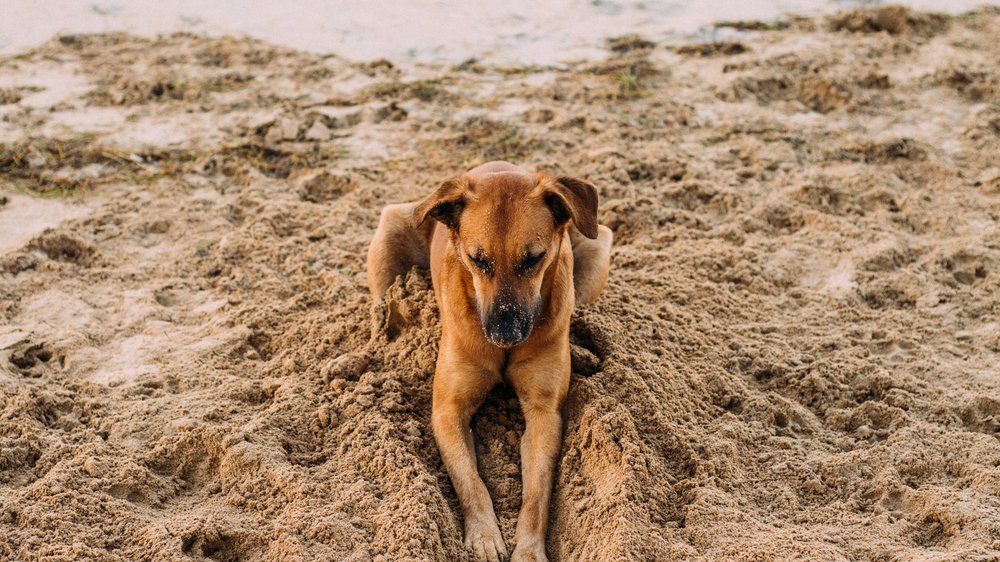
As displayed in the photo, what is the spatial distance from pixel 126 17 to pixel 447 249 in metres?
6.42

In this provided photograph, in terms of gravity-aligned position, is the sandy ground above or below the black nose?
below

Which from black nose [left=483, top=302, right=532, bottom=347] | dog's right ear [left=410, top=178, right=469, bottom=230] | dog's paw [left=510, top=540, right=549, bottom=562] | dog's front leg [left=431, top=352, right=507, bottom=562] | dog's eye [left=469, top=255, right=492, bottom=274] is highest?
dog's right ear [left=410, top=178, right=469, bottom=230]

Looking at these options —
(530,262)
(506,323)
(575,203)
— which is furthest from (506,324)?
(575,203)

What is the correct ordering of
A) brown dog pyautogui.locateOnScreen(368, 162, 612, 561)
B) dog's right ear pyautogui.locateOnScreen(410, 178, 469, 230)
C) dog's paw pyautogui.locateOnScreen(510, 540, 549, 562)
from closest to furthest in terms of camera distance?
dog's paw pyautogui.locateOnScreen(510, 540, 549, 562), brown dog pyautogui.locateOnScreen(368, 162, 612, 561), dog's right ear pyautogui.locateOnScreen(410, 178, 469, 230)

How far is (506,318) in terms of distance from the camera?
12.6 ft

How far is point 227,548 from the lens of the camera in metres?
3.66

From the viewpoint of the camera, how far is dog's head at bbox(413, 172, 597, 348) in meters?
3.86

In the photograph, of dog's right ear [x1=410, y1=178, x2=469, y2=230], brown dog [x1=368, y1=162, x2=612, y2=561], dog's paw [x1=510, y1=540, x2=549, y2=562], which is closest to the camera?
dog's paw [x1=510, y1=540, x2=549, y2=562]

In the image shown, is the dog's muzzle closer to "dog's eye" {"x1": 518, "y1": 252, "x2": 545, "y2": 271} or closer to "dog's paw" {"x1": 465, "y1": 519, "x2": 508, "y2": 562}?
"dog's eye" {"x1": 518, "y1": 252, "x2": 545, "y2": 271}

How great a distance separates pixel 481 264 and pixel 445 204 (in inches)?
13.4

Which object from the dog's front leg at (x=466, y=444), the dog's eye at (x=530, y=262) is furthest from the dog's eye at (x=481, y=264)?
the dog's front leg at (x=466, y=444)

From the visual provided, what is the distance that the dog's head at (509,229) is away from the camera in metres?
3.86

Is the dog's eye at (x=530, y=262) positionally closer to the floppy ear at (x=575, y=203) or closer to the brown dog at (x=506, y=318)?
the brown dog at (x=506, y=318)

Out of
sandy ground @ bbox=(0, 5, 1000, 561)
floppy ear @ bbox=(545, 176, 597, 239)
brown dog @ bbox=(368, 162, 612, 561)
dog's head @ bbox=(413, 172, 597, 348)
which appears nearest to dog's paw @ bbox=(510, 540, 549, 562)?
brown dog @ bbox=(368, 162, 612, 561)
